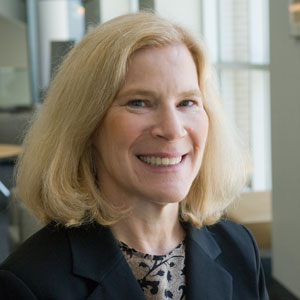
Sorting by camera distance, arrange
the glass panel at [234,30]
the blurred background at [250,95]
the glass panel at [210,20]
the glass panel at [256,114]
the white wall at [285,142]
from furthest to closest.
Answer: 1. the glass panel at [210,20]
2. the glass panel at [234,30]
3. the glass panel at [256,114]
4. the white wall at [285,142]
5. the blurred background at [250,95]

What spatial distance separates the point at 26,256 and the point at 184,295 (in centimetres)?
37

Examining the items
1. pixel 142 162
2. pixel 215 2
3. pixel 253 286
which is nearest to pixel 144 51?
pixel 142 162

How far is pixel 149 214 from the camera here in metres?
1.28

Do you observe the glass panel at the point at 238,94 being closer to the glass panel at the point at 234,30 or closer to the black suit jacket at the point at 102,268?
the glass panel at the point at 234,30

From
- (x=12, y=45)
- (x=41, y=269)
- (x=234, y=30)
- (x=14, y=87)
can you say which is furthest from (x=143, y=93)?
(x=12, y=45)

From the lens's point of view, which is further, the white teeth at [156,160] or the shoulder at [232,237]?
the shoulder at [232,237]

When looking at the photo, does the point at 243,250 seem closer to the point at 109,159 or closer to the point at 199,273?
the point at 199,273

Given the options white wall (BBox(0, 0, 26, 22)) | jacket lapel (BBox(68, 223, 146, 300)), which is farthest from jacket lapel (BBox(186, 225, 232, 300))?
white wall (BBox(0, 0, 26, 22))

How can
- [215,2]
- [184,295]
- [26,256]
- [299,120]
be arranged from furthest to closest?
[215,2] → [299,120] → [184,295] → [26,256]

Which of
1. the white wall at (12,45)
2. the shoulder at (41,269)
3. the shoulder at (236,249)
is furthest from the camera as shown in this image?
the white wall at (12,45)

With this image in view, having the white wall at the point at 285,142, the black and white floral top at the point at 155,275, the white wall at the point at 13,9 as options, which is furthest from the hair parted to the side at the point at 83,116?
the white wall at the point at 13,9

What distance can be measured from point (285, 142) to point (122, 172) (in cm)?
252

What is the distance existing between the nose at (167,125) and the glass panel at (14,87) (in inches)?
433

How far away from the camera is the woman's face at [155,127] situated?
3.89ft
